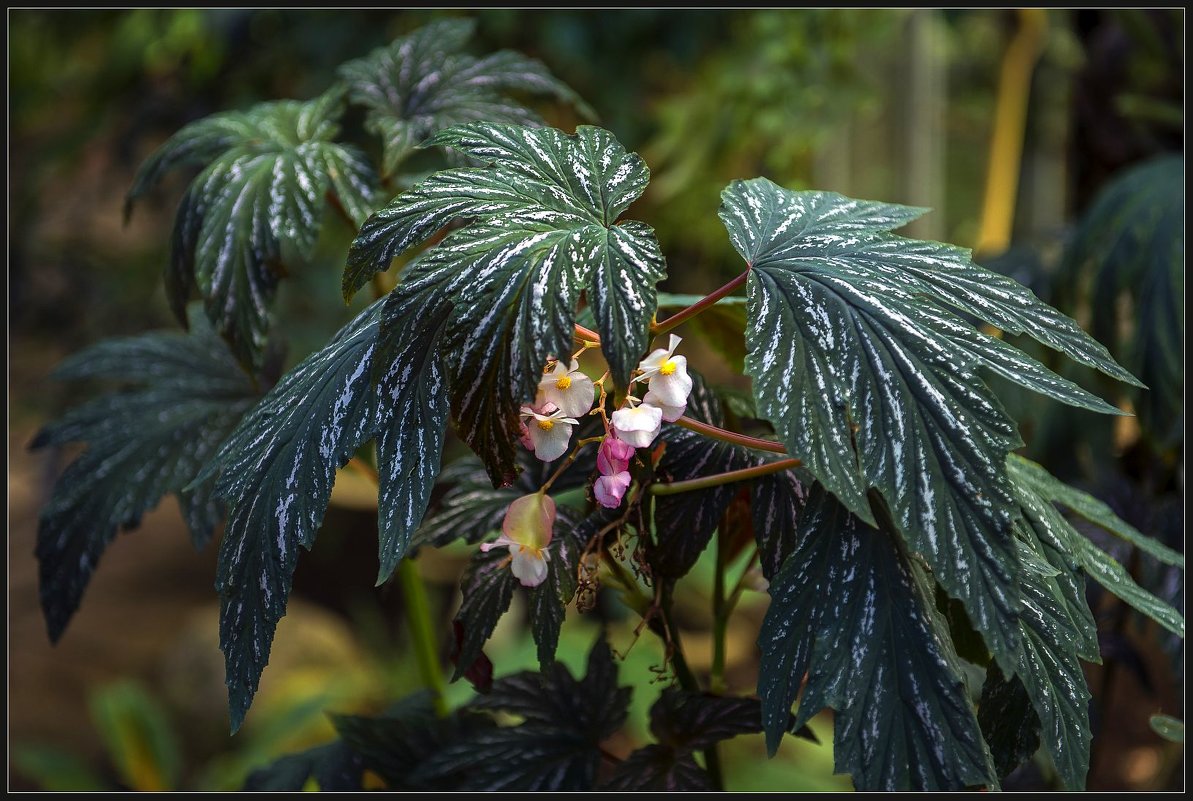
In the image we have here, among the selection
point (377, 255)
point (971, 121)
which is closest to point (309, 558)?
point (971, 121)

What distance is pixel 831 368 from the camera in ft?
1.55

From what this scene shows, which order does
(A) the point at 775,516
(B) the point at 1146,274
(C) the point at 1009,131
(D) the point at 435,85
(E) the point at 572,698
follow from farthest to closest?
1. (C) the point at 1009,131
2. (B) the point at 1146,274
3. (D) the point at 435,85
4. (E) the point at 572,698
5. (A) the point at 775,516

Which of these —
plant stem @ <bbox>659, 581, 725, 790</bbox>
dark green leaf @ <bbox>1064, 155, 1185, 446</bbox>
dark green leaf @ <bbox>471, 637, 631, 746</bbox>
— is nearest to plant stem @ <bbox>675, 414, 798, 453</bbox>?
plant stem @ <bbox>659, 581, 725, 790</bbox>

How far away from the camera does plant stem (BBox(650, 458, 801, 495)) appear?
0.56 m

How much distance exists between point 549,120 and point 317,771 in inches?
69.8

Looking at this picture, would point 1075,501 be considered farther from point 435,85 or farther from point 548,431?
point 435,85

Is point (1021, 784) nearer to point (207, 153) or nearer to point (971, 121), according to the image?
point (207, 153)

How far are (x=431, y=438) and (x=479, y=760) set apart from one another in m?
0.28

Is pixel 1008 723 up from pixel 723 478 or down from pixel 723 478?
down

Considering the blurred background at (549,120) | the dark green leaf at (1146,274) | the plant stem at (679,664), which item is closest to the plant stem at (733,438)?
the plant stem at (679,664)

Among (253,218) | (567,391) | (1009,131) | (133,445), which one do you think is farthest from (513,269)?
(1009,131)

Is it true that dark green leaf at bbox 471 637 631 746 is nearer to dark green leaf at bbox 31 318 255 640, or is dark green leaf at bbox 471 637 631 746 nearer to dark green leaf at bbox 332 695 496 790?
dark green leaf at bbox 332 695 496 790

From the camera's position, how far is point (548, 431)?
508 mm

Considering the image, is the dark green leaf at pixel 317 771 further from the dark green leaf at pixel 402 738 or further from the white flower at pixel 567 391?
the white flower at pixel 567 391
